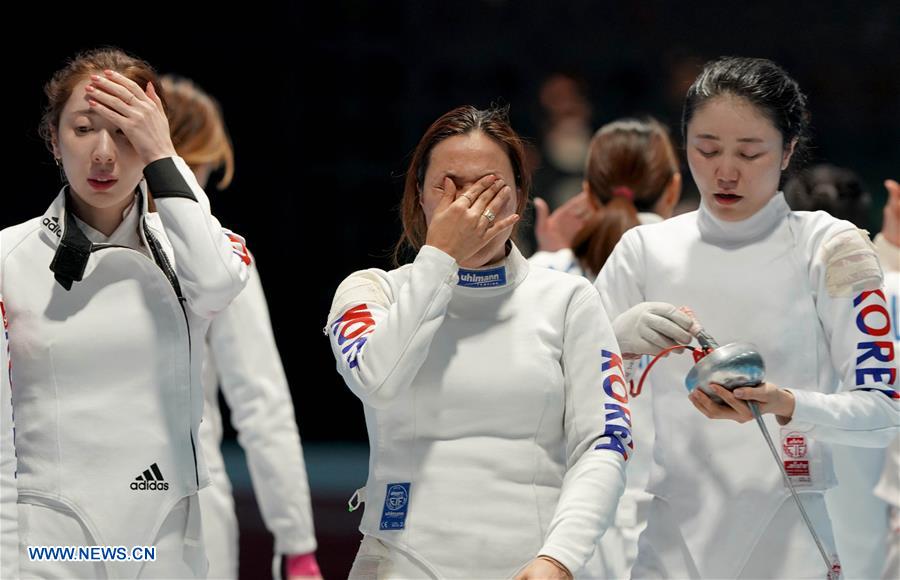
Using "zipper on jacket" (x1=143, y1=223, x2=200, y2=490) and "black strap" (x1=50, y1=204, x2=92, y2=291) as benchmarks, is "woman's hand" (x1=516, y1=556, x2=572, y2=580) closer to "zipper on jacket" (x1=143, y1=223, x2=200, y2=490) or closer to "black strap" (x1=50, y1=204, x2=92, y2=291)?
"zipper on jacket" (x1=143, y1=223, x2=200, y2=490)

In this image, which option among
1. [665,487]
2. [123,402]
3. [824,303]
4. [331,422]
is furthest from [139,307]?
[331,422]

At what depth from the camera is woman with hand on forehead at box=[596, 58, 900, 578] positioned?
2672 millimetres

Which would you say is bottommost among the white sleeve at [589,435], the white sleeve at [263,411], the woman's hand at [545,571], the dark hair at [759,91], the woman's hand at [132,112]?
the white sleeve at [263,411]

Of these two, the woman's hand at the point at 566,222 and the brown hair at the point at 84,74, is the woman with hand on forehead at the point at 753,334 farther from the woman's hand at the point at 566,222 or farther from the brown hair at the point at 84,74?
the woman's hand at the point at 566,222

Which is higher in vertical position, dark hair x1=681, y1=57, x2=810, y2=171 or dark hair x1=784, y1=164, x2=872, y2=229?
dark hair x1=681, y1=57, x2=810, y2=171

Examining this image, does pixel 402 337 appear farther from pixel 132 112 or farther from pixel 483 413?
pixel 132 112

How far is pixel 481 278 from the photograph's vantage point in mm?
2482

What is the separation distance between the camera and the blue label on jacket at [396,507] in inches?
93.1

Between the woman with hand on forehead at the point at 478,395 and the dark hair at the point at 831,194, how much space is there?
190cm

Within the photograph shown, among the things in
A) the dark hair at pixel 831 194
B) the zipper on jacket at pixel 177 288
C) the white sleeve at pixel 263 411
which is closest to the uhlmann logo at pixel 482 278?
the zipper on jacket at pixel 177 288

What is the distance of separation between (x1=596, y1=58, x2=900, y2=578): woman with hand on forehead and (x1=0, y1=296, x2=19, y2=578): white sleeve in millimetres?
1182

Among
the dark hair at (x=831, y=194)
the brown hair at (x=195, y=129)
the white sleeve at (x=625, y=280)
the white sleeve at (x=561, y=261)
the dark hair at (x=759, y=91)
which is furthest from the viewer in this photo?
the white sleeve at (x=561, y=261)

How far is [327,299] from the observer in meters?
8.13

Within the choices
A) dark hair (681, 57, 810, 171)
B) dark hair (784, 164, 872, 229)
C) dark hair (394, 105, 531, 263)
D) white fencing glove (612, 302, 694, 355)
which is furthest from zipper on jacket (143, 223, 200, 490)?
dark hair (784, 164, 872, 229)
